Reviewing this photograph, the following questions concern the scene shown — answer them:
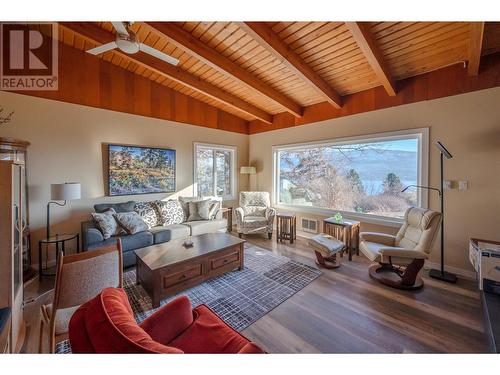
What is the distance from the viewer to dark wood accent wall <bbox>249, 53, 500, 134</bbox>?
8.72ft

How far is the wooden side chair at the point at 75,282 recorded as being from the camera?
4.38 feet

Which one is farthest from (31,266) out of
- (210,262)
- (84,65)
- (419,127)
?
(419,127)

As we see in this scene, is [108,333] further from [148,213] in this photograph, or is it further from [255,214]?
[255,214]

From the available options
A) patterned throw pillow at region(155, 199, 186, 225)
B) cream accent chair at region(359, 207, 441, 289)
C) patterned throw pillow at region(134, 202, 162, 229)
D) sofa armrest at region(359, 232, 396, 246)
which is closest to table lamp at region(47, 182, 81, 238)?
patterned throw pillow at region(134, 202, 162, 229)

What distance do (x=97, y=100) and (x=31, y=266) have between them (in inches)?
108

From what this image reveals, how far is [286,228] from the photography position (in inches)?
172

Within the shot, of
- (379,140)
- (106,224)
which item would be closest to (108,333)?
(106,224)

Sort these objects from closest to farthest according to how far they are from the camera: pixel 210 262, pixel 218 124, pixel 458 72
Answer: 1. pixel 210 262
2. pixel 458 72
3. pixel 218 124

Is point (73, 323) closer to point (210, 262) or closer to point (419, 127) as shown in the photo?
point (210, 262)

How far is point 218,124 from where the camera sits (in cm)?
526

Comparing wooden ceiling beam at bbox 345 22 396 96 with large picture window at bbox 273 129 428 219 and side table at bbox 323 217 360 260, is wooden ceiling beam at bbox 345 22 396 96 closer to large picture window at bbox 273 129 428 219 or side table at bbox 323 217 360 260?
large picture window at bbox 273 129 428 219

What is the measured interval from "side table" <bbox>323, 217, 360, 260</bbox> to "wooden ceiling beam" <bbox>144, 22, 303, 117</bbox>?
8.38 feet

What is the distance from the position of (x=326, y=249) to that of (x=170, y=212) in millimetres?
2840
